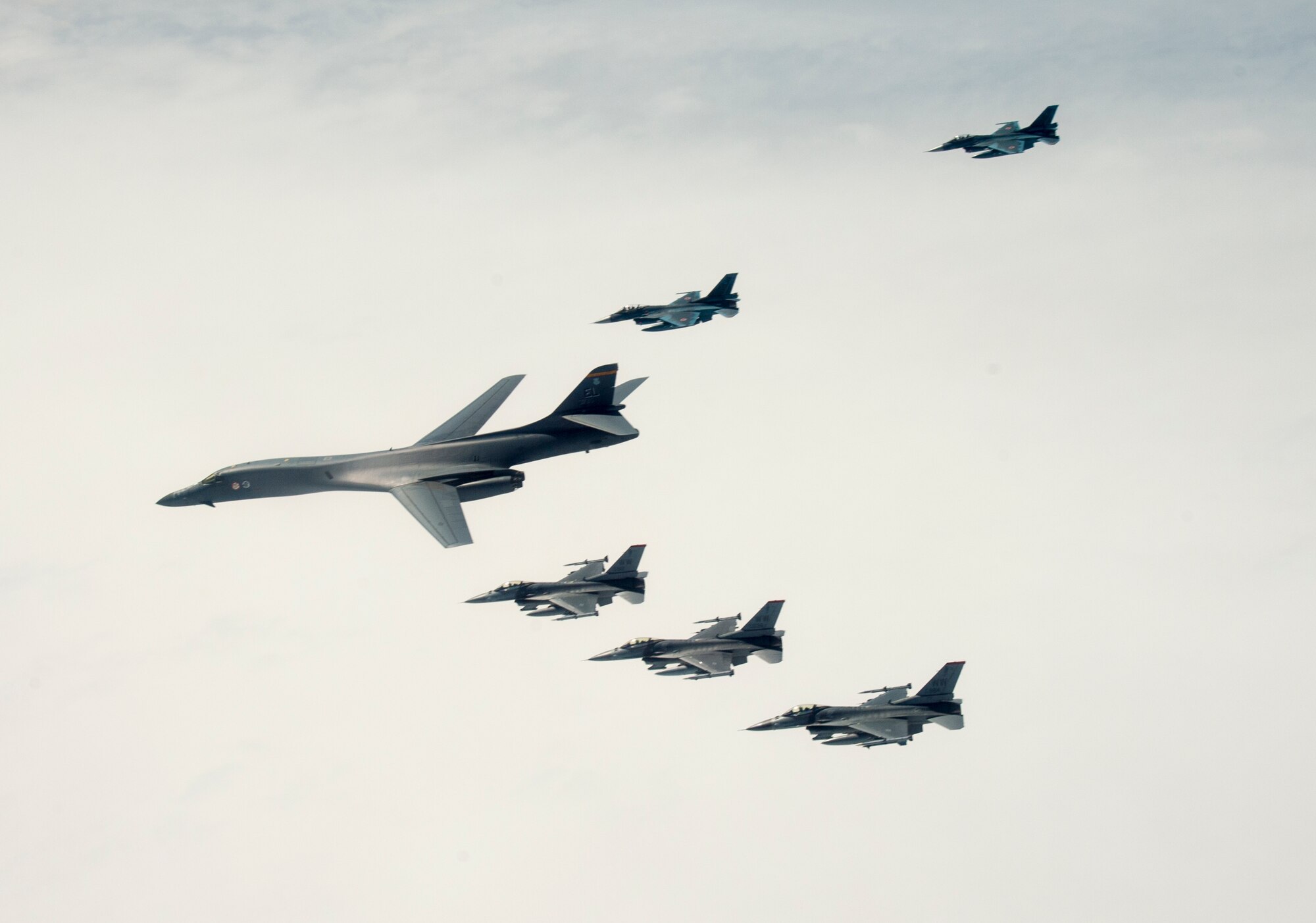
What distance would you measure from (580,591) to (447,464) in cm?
1430

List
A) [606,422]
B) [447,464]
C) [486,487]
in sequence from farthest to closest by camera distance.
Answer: [606,422] → [447,464] → [486,487]

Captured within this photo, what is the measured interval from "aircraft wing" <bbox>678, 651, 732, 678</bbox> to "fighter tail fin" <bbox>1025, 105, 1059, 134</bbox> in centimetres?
6591

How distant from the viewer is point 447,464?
305 ft

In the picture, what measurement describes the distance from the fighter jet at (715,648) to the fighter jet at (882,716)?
4.55 metres

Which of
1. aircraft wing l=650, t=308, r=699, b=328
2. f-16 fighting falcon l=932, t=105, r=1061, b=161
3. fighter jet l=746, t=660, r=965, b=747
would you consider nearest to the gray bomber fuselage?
aircraft wing l=650, t=308, r=699, b=328

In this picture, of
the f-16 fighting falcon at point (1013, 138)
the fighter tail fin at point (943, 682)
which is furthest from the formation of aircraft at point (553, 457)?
the f-16 fighting falcon at point (1013, 138)

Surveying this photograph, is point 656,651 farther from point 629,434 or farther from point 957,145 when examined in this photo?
point 957,145

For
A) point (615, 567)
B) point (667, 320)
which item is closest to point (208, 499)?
point (615, 567)

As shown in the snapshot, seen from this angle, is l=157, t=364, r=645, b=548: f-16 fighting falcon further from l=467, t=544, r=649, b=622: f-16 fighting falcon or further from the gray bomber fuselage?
l=467, t=544, r=649, b=622: f-16 fighting falcon

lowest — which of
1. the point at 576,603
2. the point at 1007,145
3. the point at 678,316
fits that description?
the point at 576,603

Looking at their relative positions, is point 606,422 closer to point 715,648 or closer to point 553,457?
point 553,457

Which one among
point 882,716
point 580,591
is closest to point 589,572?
point 580,591

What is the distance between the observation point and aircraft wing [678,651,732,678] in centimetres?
8638

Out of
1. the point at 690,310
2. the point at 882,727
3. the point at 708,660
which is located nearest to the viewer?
the point at 882,727
